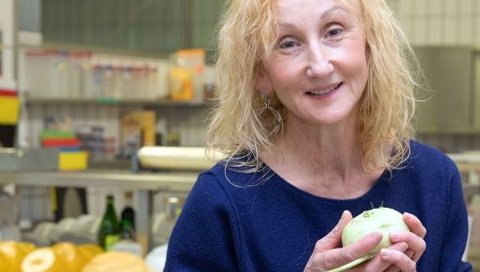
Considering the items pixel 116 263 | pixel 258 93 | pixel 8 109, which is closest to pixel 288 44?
pixel 258 93

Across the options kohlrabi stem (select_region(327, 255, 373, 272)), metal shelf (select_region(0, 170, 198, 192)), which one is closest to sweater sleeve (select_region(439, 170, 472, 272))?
kohlrabi stem (select_region(327, 255, 373, 272))

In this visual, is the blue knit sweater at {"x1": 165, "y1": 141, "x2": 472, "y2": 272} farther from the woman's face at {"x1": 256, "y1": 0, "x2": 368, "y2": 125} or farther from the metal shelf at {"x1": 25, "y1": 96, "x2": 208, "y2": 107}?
the metal shelf at {"x1": 25, "y1": 96, "x2": 208, "y2": 107}

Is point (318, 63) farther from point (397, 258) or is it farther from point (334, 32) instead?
point (397, 258)

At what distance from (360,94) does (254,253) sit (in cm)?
37

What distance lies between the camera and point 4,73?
4.20 m

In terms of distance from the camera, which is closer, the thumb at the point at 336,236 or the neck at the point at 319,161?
the thumb at the point at 336,236

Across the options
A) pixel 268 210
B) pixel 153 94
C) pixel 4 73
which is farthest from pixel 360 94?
pixel 153 94

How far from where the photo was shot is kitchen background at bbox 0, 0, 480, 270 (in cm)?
444

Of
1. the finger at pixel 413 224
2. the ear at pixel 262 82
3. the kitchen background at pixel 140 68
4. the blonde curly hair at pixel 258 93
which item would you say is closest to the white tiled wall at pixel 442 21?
the kitchen background at pixel 140 68

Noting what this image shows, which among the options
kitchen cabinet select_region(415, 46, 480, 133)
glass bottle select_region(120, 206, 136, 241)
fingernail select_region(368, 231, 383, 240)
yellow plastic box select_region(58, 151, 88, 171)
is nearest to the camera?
fingernail select_region(368, 231, 383, 240)

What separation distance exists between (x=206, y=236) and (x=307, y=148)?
0.90 feet

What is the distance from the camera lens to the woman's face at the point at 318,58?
125 centimetres

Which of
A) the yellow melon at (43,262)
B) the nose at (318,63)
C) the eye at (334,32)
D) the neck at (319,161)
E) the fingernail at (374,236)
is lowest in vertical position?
the yellow melon at (43,262)

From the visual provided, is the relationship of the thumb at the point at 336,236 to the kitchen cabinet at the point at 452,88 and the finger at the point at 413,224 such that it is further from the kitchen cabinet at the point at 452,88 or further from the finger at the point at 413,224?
the kitchen cabinet at the point at 452,88
